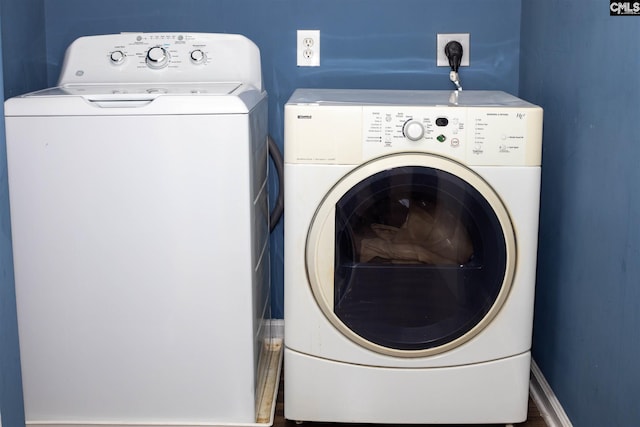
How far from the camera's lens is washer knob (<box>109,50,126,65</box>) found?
2436 millimetres

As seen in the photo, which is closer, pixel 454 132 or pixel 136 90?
pixel 454 132

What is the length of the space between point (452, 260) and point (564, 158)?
43cm

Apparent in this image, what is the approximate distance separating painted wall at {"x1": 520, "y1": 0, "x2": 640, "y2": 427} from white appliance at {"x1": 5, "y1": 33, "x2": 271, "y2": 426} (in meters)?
0.81

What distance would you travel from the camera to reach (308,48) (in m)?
2.62

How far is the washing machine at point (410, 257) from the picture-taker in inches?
77.3

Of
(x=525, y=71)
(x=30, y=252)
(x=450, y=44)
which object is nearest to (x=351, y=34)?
(x=450, y=44)

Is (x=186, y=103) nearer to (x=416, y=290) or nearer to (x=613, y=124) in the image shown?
(x=416, y=290)

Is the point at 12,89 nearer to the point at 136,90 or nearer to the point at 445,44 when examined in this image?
the point at 136,90

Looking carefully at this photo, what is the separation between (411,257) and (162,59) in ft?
3.21

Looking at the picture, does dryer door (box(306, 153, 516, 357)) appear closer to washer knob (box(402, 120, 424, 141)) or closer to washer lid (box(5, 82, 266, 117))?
washer knob (box(402, 120, 424, 141))

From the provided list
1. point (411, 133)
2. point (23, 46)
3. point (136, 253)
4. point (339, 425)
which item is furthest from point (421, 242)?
point (23, 46)

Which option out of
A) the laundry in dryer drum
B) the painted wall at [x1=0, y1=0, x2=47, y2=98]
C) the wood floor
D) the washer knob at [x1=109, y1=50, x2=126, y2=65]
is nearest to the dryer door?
the laundry in dryer drum

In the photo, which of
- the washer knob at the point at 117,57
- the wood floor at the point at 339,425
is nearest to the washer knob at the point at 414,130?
the wood floor at the point at 339,425

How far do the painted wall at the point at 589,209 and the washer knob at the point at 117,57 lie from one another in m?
A: 1.25
